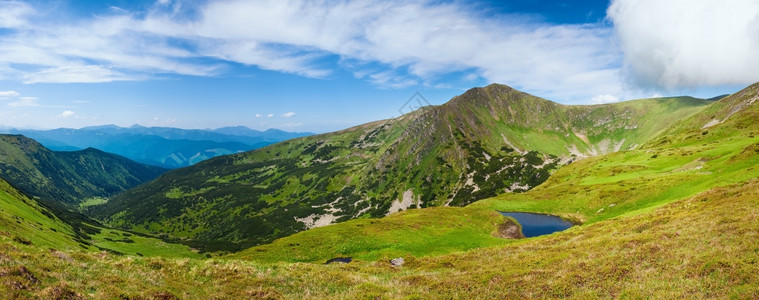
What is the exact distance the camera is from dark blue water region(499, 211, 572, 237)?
80125mm

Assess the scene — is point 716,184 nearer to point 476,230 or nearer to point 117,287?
point 476,230

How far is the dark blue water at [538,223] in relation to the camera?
80125 mm

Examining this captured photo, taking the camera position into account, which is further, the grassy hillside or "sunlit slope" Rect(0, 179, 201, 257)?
"sunlit slope" Rect(0, 179, 201, 257)

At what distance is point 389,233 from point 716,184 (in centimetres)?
6373

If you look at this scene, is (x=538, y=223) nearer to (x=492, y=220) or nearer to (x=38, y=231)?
(x=492, y=220)

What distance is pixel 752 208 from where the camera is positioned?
29.9m

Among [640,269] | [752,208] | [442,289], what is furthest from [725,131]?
[442,289]

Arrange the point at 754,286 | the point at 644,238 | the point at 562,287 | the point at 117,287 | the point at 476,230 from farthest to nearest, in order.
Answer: the point at 476,230 < the point at 644,238 < the point at 562,287 < the point at 117,287 < the point at 754,286

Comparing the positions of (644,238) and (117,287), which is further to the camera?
(644,238)

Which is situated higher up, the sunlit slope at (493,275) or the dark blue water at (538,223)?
the sunlit slope at (493,275)

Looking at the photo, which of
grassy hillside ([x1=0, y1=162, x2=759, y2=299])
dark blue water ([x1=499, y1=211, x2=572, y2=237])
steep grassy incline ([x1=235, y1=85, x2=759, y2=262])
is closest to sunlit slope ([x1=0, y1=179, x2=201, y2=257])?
grassy hillside ([x1=0, y1=162, x2=759, y2=299])

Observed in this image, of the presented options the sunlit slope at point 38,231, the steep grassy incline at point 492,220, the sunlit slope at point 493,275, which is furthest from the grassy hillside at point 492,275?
the steep grassy incline at point 492,220

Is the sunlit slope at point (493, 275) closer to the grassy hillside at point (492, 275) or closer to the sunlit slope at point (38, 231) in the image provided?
the grassy hillside at point (492, 275)

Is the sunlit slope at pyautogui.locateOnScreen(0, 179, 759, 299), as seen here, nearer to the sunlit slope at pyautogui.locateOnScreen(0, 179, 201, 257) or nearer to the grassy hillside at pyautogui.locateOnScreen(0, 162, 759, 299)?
the grassy hillside at pyautogui.locateOnScreen(0, 162, 759, 299)
